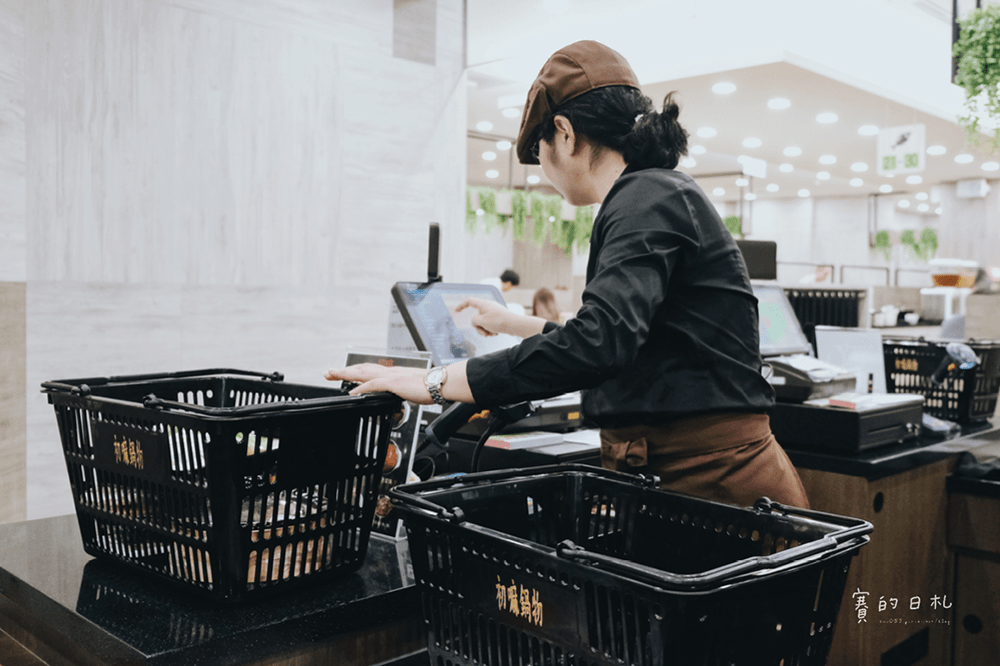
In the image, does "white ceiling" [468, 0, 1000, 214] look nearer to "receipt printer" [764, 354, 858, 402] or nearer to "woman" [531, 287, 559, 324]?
"woman" [531, 287, 559, 324]

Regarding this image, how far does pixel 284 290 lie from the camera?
356cm

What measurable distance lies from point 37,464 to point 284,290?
119cm

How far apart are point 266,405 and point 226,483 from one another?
0.33 feet

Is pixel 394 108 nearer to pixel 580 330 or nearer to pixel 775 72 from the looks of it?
pixel 580 330

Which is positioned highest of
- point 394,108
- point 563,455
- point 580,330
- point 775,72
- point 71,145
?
point 775,72

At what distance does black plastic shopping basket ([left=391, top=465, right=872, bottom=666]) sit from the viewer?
0.68 metres

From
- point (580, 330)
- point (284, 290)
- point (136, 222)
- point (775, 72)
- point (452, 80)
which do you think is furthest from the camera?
point (775, 72)

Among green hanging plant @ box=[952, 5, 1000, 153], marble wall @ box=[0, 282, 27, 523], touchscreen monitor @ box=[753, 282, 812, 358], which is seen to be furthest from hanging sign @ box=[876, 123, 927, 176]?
marble wall @ box=[0, 282, 27, 523]

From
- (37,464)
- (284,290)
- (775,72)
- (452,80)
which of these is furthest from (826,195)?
(37,464)

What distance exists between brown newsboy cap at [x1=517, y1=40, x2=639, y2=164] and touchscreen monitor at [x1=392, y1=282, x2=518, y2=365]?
70 centimetres

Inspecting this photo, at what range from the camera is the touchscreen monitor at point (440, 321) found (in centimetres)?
188

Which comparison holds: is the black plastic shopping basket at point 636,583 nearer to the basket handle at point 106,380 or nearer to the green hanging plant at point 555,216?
the basket handle at point 106,380

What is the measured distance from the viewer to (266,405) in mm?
949

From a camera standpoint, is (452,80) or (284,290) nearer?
(284,290)
